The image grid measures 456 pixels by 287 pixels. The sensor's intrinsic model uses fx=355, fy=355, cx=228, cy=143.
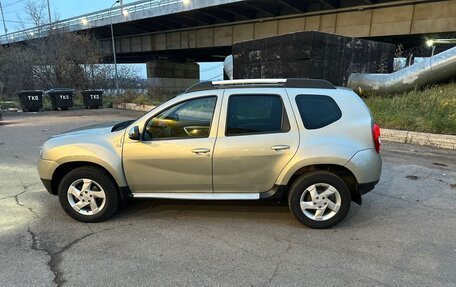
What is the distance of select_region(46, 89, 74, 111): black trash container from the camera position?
22234 mm

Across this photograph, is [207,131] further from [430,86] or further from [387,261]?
[430,86]

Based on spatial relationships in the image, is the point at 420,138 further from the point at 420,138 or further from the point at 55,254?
the point at 55,254

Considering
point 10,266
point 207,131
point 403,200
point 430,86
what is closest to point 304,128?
point 207,131

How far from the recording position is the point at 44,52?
2809 centimetres

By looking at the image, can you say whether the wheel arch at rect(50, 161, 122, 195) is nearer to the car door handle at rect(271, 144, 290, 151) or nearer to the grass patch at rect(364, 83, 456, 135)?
the car door handle at rect(271, 144, 290, 151)

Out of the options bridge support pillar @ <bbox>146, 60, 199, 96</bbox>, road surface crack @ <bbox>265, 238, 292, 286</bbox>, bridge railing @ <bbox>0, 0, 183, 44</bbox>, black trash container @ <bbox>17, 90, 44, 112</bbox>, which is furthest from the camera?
bridge support pillar @ <bbox>146, 60, 199, 96</bbox>

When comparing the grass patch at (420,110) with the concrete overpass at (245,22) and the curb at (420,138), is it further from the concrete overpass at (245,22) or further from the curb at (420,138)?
the concrete overpass at (245,22)

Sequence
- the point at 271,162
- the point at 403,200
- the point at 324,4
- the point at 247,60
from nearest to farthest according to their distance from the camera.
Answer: the point at 271,162 < the point at 403,200 < the point at 247,60 < the point at 324,4

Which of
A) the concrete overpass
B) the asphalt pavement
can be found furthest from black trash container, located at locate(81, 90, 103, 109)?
the asphalt pavement

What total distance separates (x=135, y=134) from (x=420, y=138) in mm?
7690

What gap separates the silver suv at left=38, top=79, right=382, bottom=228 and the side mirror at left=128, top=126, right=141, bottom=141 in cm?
1

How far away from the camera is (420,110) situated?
1020cm

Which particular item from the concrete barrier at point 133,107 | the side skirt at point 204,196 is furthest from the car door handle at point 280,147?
the concrete barrier at point 133,107

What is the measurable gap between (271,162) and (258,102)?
0.73m
